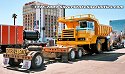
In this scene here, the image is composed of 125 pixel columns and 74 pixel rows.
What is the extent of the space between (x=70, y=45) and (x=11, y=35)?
9.15m

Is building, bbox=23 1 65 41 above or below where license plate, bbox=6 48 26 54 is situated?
above

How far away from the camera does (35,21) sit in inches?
5546

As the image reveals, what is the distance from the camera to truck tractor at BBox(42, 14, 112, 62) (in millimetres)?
15148

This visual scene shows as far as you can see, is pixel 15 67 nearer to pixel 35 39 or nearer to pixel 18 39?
pixel 18 39

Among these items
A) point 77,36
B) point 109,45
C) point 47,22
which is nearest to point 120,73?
point 77,36

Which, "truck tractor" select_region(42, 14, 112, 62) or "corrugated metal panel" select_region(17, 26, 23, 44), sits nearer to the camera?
"truck tractor" select_region(42, 14, 112, 62)

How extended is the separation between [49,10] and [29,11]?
13235mm

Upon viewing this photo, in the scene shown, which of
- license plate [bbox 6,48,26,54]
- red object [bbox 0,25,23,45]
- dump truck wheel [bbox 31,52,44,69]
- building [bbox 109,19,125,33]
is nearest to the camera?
dump truck wheel [bbox 31,52,44,69]

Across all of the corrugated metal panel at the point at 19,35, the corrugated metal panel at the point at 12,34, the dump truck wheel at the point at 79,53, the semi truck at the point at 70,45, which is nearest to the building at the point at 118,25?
the semi truck at the point at 70,45

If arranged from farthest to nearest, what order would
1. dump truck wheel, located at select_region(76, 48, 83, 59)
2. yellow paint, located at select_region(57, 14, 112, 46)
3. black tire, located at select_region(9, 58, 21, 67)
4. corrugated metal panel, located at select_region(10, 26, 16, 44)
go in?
corrugated metal panel, located at select_region(10, 26, 16, 44), yellow paint, located at select_region(57, 14, 112, 46), dump truck wheel, located at select_region(76, 48, 83, 59), black tire, located at select_region(9, 58, 21, 67)

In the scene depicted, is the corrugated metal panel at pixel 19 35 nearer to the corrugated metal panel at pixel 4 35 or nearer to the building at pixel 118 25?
the corrugated metal panel at pixel 4 35

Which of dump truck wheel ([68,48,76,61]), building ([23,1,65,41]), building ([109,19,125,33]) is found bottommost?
dump truck wheel ([68,48,76,61])

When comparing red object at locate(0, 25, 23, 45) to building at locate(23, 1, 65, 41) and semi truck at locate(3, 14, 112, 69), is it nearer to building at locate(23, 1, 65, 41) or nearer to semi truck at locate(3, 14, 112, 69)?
semi truck at locate(3, 14, 112, 69)

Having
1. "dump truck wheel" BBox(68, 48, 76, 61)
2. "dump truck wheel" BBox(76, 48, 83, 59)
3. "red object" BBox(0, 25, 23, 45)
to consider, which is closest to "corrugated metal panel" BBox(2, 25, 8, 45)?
"red object" BBox(0, 25, 23, 45)
